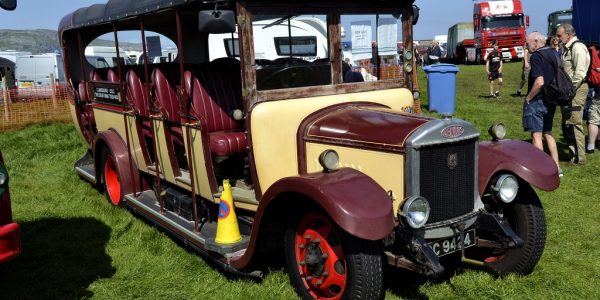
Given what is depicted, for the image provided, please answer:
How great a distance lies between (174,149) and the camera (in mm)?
4863

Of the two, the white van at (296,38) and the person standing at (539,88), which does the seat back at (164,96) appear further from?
the person standing at (539,88)

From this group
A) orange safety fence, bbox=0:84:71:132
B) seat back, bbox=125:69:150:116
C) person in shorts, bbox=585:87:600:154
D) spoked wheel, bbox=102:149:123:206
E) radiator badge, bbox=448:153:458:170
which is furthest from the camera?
orange safety fence, bbox=0:84:71:132

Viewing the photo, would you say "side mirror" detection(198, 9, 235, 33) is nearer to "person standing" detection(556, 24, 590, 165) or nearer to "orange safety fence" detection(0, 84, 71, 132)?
"person standing" detection(556, 24, 590, 165)

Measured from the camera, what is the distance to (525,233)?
361cm

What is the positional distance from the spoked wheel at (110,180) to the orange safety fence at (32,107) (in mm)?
4955

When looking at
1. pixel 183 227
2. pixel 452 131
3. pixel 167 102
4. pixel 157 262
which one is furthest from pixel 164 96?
pixel 452 131

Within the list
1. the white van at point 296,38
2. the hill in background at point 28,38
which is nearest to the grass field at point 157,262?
the white van at point 296,38

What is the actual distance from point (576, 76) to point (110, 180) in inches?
236

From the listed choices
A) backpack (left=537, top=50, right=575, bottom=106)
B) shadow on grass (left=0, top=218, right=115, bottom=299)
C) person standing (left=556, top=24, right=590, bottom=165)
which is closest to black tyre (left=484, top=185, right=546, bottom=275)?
backpack (left=537, top=50, right=575, bottom=106)

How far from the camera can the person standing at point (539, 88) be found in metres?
5.99

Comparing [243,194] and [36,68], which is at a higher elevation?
[36,68]

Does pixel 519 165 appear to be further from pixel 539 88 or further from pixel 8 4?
pixel 8 4

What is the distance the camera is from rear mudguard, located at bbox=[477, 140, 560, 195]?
3.51m

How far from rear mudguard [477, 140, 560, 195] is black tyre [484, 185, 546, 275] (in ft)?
0.54
